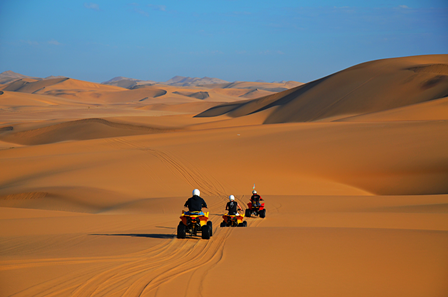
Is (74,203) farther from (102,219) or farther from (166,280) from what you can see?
(166,280)

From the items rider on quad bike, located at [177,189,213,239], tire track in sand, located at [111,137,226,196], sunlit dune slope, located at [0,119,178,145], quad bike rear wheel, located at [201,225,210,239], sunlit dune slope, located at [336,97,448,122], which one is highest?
sunlit dune slope, located at [336,97,448,122]

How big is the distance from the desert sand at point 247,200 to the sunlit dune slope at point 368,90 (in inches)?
10.4

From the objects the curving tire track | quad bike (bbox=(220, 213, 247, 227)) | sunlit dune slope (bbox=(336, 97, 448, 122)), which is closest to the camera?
the curving tire track

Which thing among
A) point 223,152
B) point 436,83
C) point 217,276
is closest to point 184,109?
point 436,83

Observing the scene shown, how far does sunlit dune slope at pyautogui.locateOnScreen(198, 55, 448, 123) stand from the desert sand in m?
0.26

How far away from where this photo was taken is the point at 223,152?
24469mm

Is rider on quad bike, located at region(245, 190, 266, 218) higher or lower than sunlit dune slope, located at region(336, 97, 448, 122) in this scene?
lower

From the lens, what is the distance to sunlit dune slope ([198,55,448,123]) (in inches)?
1658

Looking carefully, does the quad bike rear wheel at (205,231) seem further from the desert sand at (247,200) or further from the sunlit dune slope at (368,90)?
the sunlit dune slope at (368,90)

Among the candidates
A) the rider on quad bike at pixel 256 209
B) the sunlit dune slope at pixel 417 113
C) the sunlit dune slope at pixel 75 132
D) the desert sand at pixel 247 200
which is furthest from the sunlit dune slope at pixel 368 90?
the rider on quad bike at pixel 256 209

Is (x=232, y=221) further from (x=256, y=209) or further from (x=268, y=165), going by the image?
(x=268, y=165)

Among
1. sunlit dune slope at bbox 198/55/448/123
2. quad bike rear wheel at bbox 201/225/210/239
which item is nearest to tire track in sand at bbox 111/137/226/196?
quad bike rear wheel at bbox 201/225/210/239

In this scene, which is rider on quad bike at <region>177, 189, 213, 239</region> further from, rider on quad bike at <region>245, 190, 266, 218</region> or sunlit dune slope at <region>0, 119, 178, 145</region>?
sunlit dune slope at <region>0, 119, 178, 145</region>

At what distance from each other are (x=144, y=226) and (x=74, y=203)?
22.5ft
